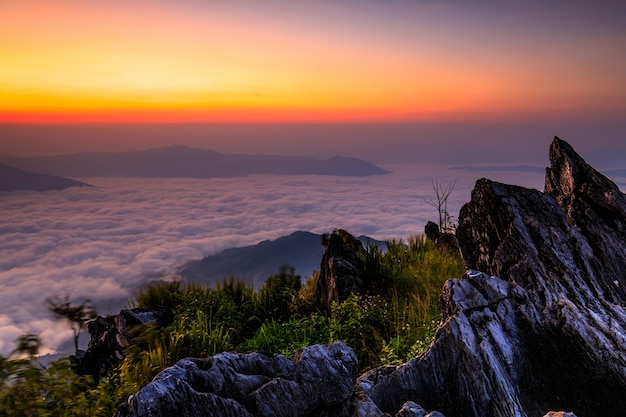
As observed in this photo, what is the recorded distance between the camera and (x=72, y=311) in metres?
11.3

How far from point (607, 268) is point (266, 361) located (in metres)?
6.40

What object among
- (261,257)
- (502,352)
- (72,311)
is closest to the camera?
(502,352)

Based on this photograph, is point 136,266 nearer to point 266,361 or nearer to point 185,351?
point 185,351

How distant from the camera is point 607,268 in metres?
8.15

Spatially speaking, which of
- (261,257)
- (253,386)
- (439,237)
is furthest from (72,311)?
(261,257)

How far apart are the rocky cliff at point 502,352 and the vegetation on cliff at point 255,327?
218 centimetres

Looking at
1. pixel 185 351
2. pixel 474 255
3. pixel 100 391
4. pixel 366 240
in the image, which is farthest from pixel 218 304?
pixel 474 255

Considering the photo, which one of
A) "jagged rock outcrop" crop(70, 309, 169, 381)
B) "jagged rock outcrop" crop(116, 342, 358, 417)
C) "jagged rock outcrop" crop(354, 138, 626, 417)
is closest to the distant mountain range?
"jagged rock outcrop" crop(70, 309, 169, 381)

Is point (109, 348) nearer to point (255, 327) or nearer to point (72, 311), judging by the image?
point (72, 311)

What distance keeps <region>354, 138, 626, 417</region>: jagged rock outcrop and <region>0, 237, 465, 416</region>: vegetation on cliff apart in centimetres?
214

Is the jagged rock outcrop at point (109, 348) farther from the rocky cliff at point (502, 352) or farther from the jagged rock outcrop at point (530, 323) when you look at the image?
the jagged rock outcrop at point (530, 323)

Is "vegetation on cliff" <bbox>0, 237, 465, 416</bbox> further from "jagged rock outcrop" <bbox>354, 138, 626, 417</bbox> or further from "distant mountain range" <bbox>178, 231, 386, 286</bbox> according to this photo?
"distant mountain range" <bbox>178, 231, 386, 286</bbox>

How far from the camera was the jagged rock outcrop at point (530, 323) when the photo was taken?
5.98 metres

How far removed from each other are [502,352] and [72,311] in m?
9.82
